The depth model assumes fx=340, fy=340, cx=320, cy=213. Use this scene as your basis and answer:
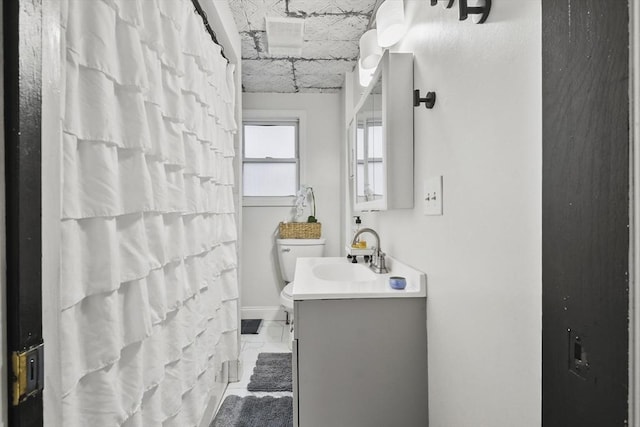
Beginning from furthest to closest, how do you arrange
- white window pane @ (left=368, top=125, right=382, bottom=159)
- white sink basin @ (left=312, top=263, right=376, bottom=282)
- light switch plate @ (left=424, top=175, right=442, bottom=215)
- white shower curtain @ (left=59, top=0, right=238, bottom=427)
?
white sink basin @ (left=312, top=263, right=376, bottom=282) < white window pane @ (left=368, top=125, right=382, bottom=159) < light switch plate @ (left=424, top=175, right=442, bottom=215) < white shower curtain @ (left=59, top=0, right=238, bottom=427)

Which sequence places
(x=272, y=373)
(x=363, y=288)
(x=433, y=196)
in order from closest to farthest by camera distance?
(x=433, y=196) < (x=363, y=288) < (x=272, y=373)

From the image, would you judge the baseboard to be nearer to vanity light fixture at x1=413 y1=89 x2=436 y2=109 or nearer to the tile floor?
the tile floor

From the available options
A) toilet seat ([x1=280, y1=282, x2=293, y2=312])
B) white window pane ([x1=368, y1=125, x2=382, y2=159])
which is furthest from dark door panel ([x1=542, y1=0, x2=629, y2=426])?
toilet seat ([x1=280, y1=282, x2=293, y2=312])

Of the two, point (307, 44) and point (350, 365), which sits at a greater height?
point (307, 44)

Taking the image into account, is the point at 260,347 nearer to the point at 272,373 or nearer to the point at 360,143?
the point at 272,373

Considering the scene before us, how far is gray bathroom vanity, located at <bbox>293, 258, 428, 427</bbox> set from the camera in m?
1.33

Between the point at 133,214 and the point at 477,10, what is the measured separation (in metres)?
1.05

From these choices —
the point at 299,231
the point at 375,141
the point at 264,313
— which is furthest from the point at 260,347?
the point at 375,141

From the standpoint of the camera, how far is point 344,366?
1326mm

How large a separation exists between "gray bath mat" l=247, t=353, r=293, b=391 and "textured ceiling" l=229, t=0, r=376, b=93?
90.6 inches

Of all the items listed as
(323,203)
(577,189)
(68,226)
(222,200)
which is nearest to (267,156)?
(323,203)

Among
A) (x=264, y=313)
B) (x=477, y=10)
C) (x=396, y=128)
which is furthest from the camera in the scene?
(x=264, y=313)

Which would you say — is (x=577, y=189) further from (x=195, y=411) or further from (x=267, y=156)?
(x=267, y=156)

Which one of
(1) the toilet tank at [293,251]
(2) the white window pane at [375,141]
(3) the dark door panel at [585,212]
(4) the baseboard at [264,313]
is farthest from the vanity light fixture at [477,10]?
(4) the baseboard at [264,313]
